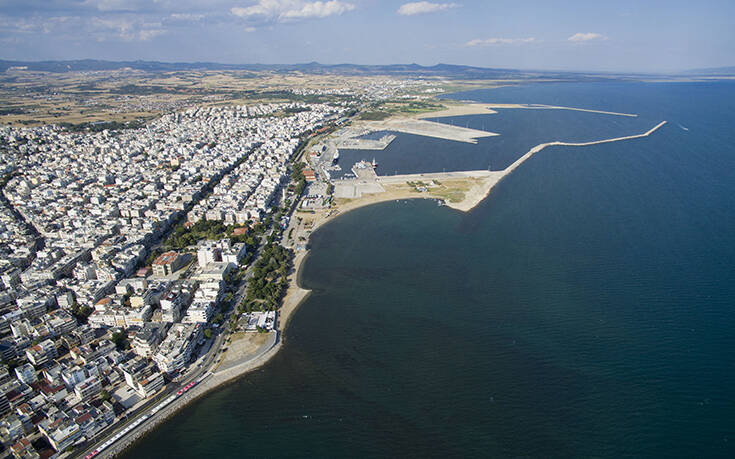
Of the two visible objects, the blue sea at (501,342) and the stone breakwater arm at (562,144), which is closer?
the blue sea at (501,342)

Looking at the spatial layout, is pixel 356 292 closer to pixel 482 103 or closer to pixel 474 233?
pixel 474 233

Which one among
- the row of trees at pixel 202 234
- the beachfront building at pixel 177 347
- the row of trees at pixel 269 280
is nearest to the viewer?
the beachfront building at pixel 177 347

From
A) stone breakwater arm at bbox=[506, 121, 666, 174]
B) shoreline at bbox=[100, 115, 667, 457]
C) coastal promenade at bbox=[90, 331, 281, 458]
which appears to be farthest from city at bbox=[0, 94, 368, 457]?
stone breakwater arm at bbox=[506, 121, 666, 174]

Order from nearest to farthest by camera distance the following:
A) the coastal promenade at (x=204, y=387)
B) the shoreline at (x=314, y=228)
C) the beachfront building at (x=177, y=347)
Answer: the coastal promenade at (x=204, y=387), the shoreline at (x=314, y=228), the beachfront building at (x=177, y=347)

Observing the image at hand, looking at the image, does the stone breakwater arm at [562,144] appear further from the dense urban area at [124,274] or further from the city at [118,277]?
the city at [118,277]

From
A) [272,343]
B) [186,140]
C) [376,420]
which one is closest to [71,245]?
[272,343]

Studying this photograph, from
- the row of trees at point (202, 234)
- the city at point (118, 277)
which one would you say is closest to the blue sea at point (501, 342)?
the city at point (118, 277)

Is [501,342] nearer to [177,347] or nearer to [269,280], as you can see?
[269,280]
